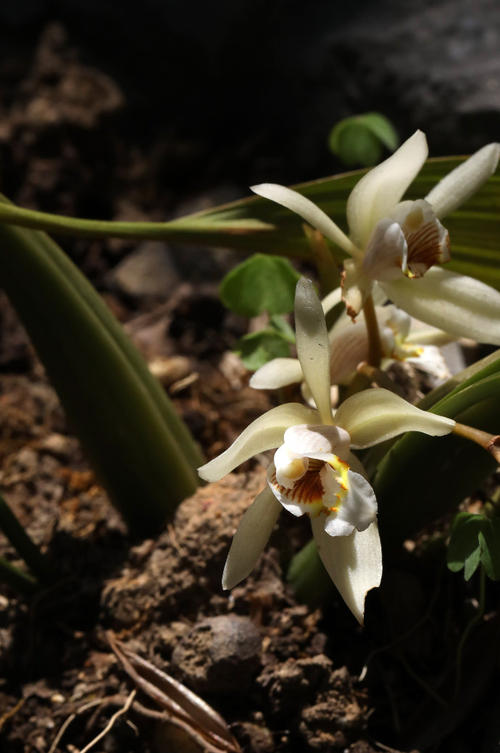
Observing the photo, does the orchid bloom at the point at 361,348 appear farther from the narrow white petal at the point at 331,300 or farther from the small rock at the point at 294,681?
the small rock at the point at 294,681

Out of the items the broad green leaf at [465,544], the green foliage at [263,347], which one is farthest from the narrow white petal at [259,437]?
the green foliage at [263,347]

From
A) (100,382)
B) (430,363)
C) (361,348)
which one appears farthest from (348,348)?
(100,382)

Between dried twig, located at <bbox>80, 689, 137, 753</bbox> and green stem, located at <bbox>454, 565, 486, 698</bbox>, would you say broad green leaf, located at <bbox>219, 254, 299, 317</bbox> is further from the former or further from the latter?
dried twig, located at <bbox>80, 689, 137, 753</bbox>

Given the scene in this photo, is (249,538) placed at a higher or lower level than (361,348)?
lower

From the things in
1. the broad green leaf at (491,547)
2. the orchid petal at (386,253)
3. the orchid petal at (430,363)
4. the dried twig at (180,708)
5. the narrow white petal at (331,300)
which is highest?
→ the orchid petal at (386,253)

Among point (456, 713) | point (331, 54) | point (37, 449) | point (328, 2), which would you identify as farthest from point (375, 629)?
point (328, 2)

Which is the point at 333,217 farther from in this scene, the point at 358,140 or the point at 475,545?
the point at 475,545
